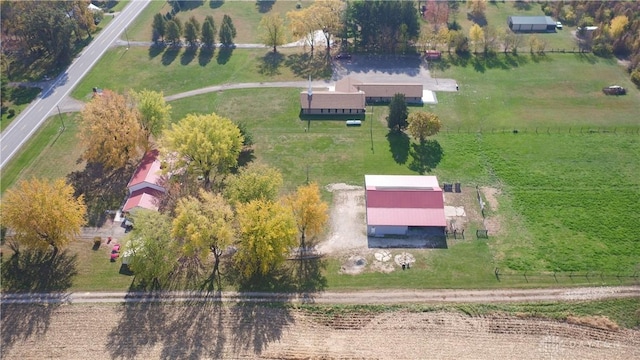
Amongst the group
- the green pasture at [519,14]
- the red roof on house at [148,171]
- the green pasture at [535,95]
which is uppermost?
the green pasture at [519,14]

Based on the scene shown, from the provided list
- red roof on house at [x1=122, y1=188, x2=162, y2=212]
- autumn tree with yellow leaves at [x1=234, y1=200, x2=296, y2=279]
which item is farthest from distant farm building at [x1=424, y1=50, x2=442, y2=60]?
red roof on house at [x1=122, y1=188, x2=162, y2=212]

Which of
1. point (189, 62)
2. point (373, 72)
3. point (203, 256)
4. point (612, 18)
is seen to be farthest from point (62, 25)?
point (612, 18)

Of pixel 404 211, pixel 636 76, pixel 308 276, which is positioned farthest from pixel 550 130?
pixel 308 276

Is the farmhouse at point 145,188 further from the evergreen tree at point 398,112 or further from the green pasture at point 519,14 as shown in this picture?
the green pasture at point 519,14

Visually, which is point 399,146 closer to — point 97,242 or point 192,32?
point 97,242

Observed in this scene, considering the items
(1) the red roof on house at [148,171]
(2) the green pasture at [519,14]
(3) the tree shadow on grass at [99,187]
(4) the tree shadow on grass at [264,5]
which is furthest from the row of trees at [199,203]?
(2) the green pasture at [519,14]

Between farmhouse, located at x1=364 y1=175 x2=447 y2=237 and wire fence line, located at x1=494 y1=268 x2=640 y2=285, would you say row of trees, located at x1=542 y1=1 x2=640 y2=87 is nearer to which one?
wire fence line, located at x1=494 y1=268 x2=640 y2=285
